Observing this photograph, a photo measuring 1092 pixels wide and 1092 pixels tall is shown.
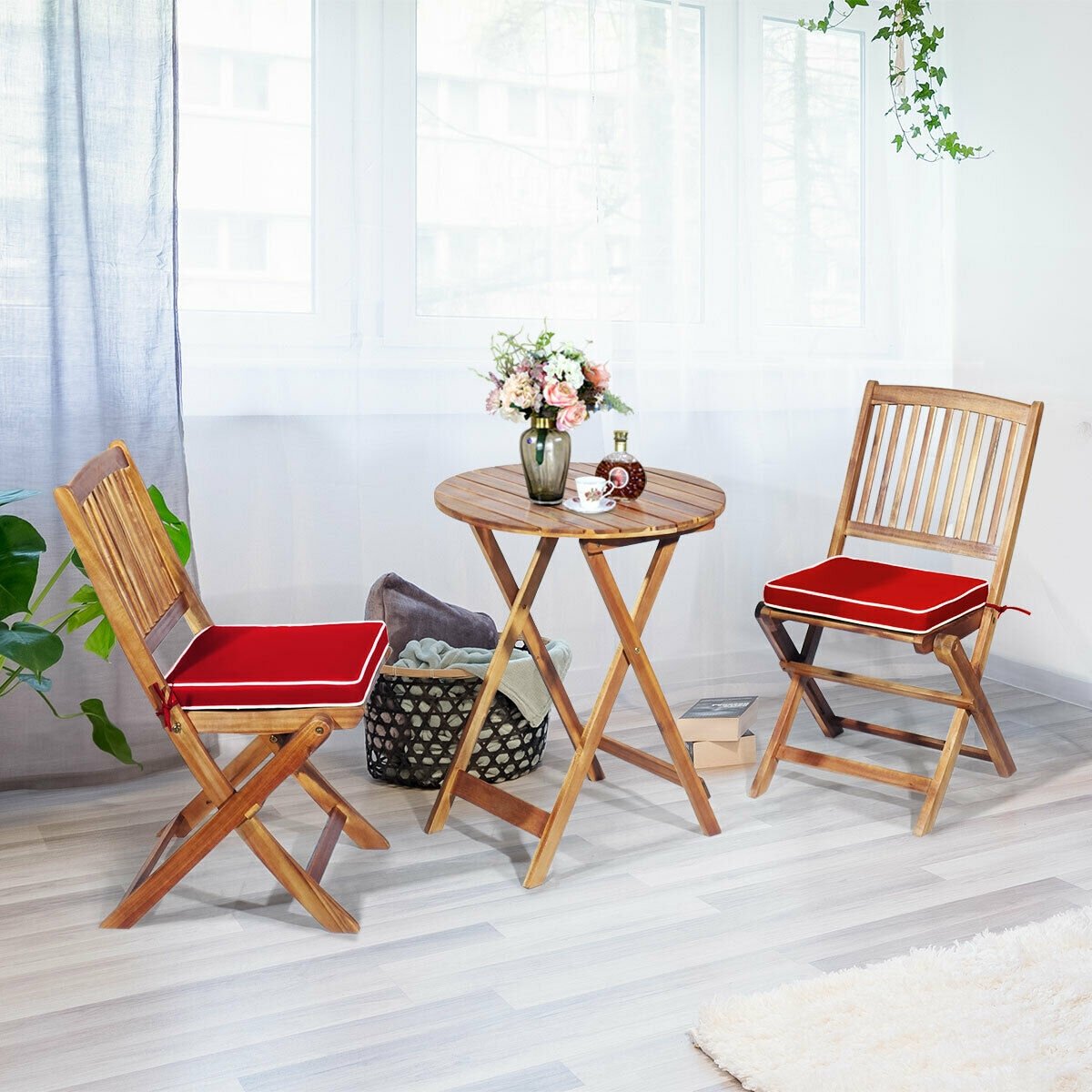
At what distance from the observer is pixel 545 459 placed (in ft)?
7.85

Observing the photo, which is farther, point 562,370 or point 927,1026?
point 562,370

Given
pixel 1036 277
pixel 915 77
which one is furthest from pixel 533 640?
pixel 915 77

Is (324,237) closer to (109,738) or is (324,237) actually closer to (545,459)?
(545,459)

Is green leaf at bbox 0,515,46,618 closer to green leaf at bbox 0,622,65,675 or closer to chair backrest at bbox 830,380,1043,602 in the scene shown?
green leaf at bbox 0,622,65,675

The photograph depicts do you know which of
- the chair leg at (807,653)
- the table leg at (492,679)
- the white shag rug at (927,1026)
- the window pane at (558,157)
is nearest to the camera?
the white shag rug at (927,1026)

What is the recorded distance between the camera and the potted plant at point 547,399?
2.31 m

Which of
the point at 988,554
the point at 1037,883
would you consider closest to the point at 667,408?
the point at 988,554

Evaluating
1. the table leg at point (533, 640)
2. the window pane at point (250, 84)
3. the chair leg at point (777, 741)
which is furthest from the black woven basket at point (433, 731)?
the window pane at point (250, 84)

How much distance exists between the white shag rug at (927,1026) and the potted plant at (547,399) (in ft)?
3.49

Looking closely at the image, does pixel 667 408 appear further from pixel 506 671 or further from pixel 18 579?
pixel 18 579

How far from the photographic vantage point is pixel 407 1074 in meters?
1.72

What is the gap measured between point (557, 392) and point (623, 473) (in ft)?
0.93

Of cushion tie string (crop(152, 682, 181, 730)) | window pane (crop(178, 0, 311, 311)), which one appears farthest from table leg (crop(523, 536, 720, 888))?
window pane (crop(178, 0, 311, 311))

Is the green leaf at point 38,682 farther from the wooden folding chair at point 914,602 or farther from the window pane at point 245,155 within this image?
the wooden folding chair at point 914,602
